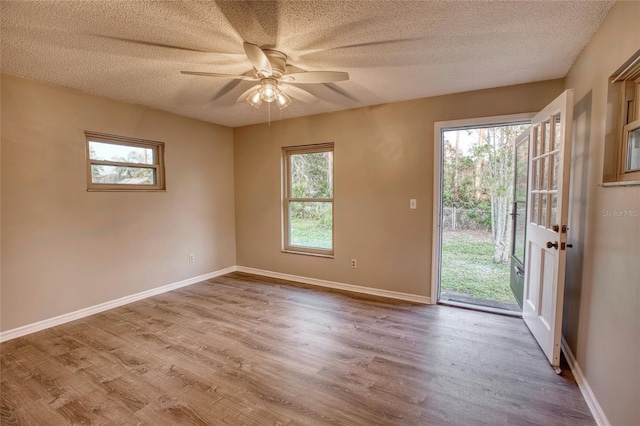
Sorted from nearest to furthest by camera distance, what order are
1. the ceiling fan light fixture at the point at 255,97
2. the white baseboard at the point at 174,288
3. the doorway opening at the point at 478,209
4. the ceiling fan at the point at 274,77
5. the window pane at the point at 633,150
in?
the window pane at the point at 633,150 → the ceiling fan at the point at 274,77 → the ceiling fan light fixture at the point at 255,97 → the white baseboard at the point at 174,288 → the doorway opening at the point at 478,209

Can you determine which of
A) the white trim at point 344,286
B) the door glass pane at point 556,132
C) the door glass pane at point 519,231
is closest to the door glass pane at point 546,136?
the door glass pane at point 556,132

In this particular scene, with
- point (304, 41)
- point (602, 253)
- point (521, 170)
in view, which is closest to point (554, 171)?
point (602, 253)

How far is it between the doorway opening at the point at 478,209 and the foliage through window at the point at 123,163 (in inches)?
162

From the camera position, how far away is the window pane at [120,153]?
322 cm

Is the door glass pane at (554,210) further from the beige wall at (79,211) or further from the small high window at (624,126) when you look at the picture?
the beige wall at (79,211)

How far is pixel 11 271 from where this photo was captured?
262 centimetres

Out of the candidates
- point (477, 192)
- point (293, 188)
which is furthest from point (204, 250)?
point (477, 192)

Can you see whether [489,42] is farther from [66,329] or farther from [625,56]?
[66,329]

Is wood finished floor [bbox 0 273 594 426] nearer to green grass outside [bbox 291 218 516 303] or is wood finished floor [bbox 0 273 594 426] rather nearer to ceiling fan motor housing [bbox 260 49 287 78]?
green grass outside [bbox 291 218 516 303]

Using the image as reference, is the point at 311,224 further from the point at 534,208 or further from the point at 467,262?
the point at 467,262

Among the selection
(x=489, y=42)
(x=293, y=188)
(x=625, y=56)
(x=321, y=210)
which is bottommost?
(x=321, y=210)

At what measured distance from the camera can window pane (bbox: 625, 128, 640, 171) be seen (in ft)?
5.03

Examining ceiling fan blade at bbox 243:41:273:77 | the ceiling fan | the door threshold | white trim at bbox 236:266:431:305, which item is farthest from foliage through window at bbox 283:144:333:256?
ceiling fan blade at bbox 243:41:273:77

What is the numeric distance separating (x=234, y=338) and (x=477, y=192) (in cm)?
487
